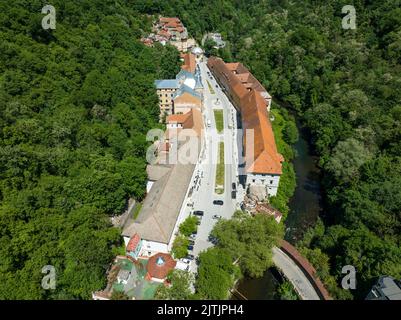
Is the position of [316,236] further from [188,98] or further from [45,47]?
[45,47]

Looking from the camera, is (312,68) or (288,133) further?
(312,68)

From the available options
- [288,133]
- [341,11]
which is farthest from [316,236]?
[341,11]

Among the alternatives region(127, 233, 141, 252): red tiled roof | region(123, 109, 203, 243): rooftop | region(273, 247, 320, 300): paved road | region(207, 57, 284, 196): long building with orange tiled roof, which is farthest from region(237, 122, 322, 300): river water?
region(127, 233, 141, 252): red tiled roof

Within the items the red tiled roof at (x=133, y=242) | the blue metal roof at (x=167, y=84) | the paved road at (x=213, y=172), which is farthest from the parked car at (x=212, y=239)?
the blue metal roof at (x=167, y=84)

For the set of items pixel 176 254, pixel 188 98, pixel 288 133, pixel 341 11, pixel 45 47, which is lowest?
pixel 176 254

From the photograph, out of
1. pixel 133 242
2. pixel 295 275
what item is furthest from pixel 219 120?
pixel 295 275
